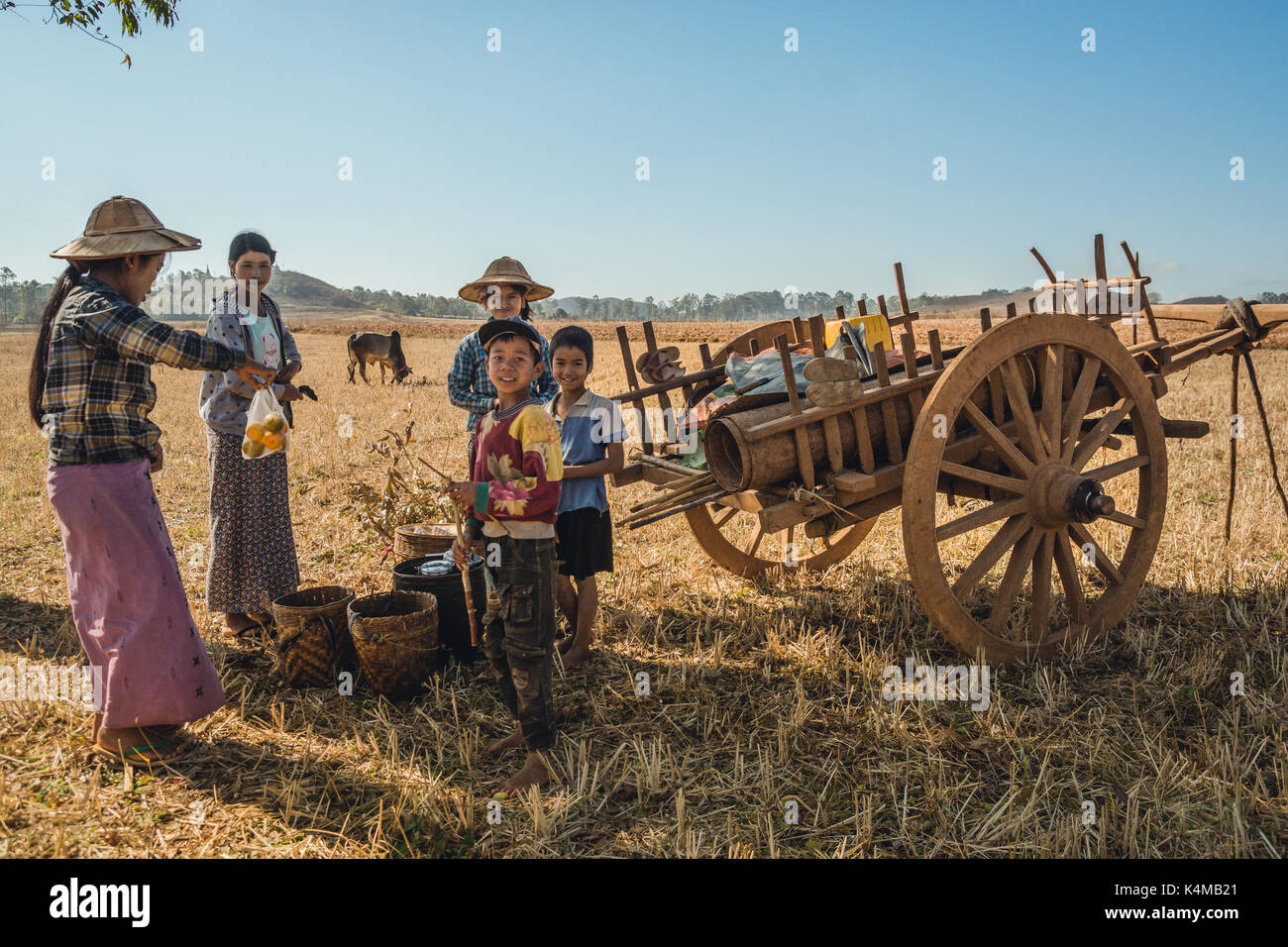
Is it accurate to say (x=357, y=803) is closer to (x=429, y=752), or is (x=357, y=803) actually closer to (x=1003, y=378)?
(x=429, y=752)

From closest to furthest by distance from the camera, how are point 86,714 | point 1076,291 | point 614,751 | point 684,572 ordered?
point 614,751, point 86,714, point 1076,291, point 684,572

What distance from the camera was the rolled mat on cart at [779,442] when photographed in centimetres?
348

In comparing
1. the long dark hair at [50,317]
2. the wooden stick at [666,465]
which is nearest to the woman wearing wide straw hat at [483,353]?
the wooden stick at [666,465]

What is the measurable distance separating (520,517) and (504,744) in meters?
1.09

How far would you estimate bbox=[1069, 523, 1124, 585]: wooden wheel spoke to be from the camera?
4.01 meters

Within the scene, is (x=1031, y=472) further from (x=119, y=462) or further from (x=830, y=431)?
(x=119, y=462)

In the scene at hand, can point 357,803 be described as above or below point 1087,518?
below

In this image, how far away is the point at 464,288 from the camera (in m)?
4.40

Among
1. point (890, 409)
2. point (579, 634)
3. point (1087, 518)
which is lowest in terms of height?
point (579, 634)

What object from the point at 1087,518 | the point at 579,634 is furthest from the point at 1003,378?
the point at 579,634

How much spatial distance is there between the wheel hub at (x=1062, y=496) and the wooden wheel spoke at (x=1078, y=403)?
0.13 m

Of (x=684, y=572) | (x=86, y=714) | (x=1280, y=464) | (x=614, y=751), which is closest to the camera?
(x=614, y=751)

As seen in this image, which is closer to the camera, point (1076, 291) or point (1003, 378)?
point (1003, 378)

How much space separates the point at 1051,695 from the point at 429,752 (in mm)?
2845
